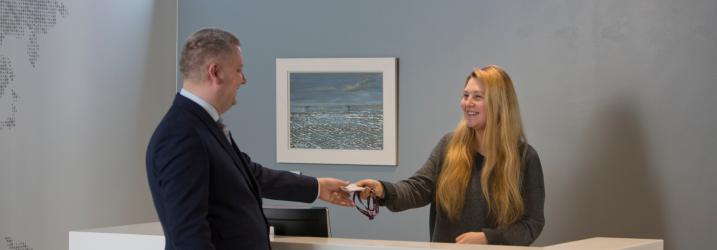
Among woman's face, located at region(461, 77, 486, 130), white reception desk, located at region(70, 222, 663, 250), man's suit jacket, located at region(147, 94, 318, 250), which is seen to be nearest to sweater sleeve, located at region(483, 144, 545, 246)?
woman's face, located at region(461, 77, 486, 130)

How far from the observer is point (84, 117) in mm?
5008

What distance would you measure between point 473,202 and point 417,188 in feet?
0.85

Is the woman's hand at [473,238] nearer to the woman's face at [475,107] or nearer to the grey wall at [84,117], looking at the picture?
the woman's face at [475,107]

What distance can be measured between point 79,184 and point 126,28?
92cm

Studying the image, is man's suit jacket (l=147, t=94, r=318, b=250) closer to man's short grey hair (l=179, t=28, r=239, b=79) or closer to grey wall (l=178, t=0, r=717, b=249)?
man's short grey hair (l=179, t=28, r=239, b=79)

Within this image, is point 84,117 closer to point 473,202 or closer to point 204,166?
point 473,202

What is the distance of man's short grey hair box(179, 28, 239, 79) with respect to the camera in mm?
2607

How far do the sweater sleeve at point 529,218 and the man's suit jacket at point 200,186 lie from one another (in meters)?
1.19

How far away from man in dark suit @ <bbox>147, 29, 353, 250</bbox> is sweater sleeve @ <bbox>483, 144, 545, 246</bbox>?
1199 millimetres

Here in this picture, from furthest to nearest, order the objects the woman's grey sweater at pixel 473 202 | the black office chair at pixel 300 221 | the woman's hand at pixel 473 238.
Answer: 1. the woman's grey sweater at pixel 473 202
2. the woman's hand at pixel 473 238
3. the black office chair at pixel 300 221

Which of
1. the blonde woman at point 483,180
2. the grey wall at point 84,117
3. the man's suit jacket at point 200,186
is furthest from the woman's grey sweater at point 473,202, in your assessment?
the grey wall at point 84,117

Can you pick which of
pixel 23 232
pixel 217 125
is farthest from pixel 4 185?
pixel 217 125

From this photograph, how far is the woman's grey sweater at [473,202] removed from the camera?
3691mm

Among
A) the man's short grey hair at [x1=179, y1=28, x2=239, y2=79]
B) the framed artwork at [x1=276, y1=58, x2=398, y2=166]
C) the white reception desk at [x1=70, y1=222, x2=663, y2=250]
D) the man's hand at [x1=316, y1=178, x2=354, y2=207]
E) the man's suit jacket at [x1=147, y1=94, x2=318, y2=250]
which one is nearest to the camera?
the man's suit jacket at [x1=147, y1=94, x2=318, y2=250]
